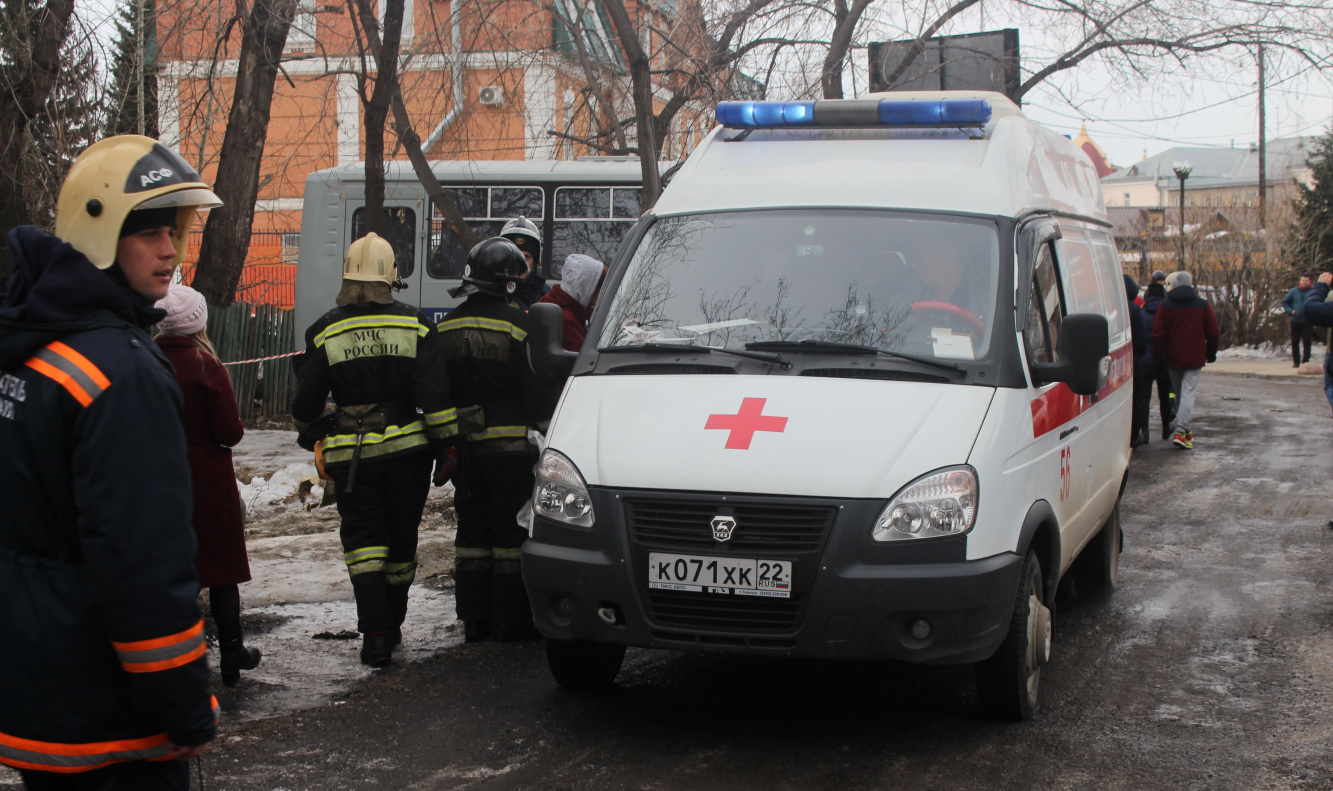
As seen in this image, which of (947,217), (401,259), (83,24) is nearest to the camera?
(947,217)

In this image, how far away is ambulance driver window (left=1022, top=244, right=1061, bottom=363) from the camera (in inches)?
205

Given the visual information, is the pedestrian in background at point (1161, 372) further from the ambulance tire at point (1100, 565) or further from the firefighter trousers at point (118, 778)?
the firefighter trousers at point (118, 778)

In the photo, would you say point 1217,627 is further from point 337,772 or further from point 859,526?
point 337,772

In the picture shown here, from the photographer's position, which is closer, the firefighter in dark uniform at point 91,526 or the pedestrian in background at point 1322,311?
the firefighter in dark uniform at point 91,526

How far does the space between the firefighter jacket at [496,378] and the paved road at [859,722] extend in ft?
3.40

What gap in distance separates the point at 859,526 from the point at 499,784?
1489 mm

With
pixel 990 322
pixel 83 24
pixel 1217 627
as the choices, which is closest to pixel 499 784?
pixel 990 322

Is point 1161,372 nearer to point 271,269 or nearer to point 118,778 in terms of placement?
point 118,778

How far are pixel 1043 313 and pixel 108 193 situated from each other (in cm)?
407

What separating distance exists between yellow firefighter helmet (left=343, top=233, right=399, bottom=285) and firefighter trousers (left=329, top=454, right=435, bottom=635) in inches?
33.0

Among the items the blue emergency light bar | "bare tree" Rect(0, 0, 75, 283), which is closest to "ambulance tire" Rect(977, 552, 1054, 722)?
the blue emergency light bar

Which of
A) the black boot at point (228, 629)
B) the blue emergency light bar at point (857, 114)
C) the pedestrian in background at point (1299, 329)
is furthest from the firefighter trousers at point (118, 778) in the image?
the pedestrian in background at point (1299, 329)

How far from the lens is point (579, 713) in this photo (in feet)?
16.6

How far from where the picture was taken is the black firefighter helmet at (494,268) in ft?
20.7
